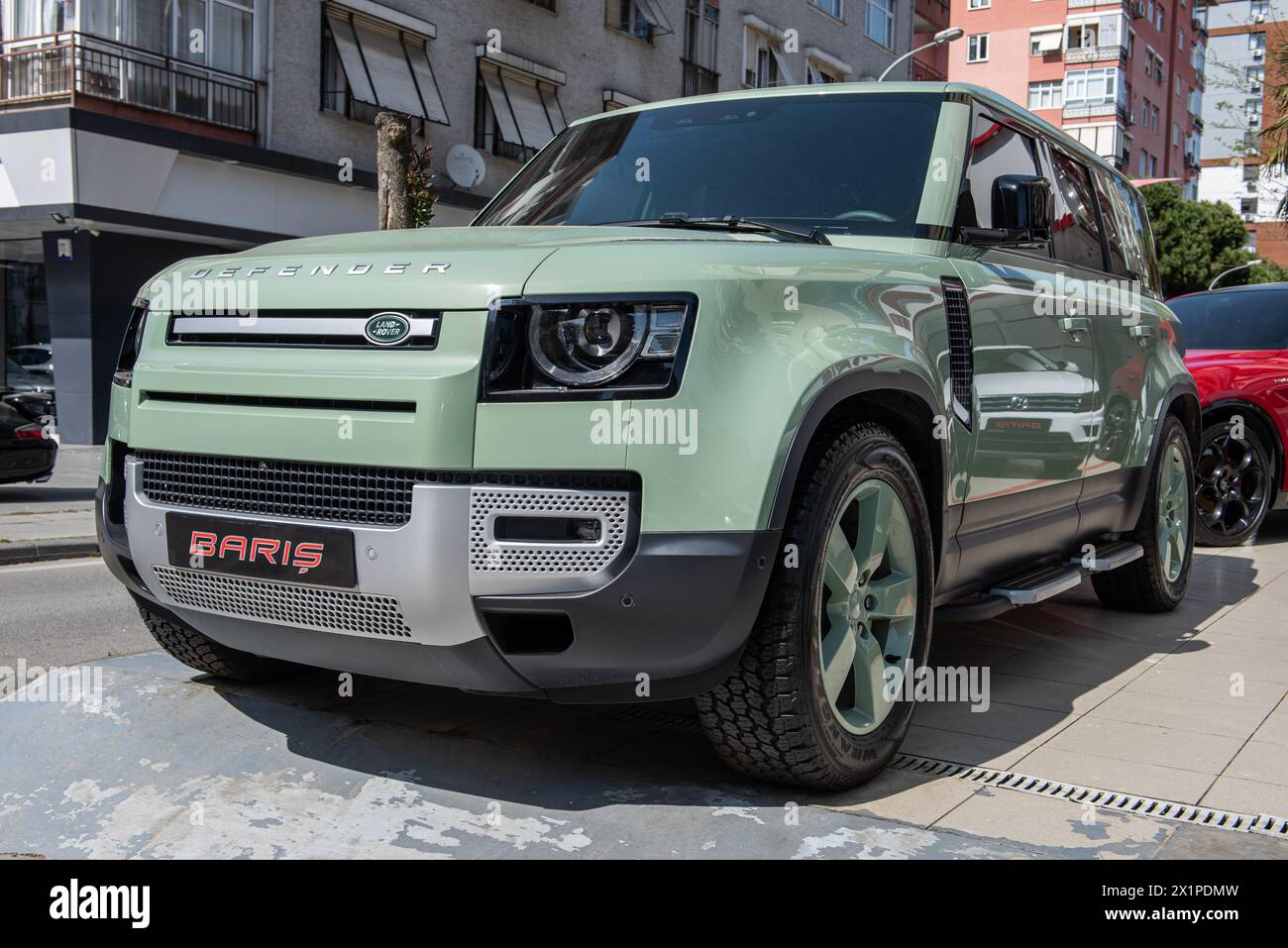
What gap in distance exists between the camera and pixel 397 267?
3.03 metres

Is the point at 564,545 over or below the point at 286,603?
over

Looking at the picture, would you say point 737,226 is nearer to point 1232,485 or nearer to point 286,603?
point 286,603

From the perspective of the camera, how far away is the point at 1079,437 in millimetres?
4828

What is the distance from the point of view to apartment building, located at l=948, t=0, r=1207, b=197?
202ft

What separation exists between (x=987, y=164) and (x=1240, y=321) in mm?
5836

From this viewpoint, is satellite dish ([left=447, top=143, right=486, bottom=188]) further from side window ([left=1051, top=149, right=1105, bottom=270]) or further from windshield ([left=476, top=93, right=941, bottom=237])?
windshield ([left=476, top=93, right=941, bottom=237])

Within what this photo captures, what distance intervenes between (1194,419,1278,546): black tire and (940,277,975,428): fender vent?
551cm

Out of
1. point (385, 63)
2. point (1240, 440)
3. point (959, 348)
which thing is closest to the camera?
point (959, 348)

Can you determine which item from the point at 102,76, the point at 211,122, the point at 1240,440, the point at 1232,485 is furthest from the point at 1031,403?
A: the point at 211,122

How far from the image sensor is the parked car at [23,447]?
447 inches

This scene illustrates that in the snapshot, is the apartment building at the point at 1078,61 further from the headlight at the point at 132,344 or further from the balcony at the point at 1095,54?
the headlight at the point at 132,344

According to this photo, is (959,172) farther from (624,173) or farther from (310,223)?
(310,223)

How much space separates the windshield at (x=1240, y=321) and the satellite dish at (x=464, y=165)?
48.3 ft

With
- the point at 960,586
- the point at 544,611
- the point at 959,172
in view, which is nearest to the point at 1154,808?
the point at 960,586
